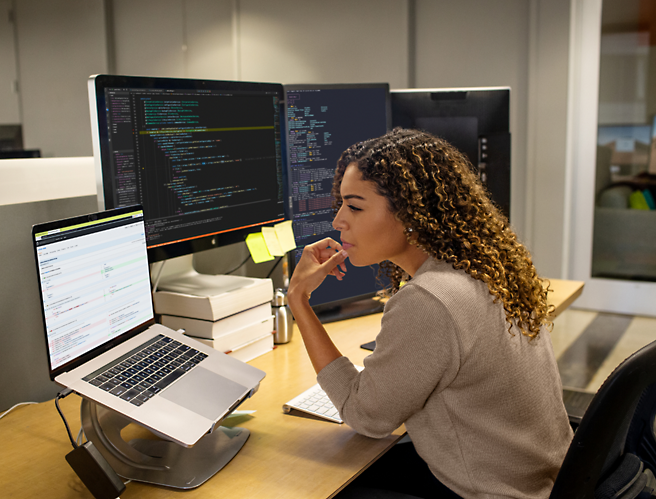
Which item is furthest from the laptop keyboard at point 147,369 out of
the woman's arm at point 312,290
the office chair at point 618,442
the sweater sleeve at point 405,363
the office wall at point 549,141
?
the office wall at point 549,141

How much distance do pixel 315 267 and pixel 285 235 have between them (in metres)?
0.47

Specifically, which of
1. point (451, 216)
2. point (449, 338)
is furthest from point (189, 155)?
point (449, 338)

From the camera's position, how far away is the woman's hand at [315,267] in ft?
4.21

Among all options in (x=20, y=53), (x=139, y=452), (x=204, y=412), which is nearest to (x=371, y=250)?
(x=204, y=412)

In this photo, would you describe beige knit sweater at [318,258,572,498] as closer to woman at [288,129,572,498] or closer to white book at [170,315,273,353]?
woman at [288,129,572,498]

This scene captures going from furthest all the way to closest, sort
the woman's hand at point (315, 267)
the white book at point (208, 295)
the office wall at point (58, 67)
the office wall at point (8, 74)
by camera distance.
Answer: the office wall at point (8, 74) → the office wall at point (58, 67) → the white book at point (208, 295) → the woman's hand at point (315, 267)

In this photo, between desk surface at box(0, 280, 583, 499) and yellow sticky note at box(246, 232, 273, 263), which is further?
yellow sticky note at box(246, 232, 273, 263)

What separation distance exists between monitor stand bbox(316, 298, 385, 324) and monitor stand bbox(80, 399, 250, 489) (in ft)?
2.38

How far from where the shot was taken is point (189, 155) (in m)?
1.47

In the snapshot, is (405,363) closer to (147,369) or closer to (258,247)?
(147,369)

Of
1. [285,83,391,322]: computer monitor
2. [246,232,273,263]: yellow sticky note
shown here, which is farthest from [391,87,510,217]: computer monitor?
[246,232,273,263]: yellow sticky note

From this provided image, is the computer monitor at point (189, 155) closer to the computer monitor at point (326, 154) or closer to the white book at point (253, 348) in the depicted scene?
the computer monitor at point (326, 154)

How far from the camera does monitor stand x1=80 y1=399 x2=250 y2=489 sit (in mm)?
1026

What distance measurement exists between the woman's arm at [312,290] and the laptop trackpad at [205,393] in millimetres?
162
